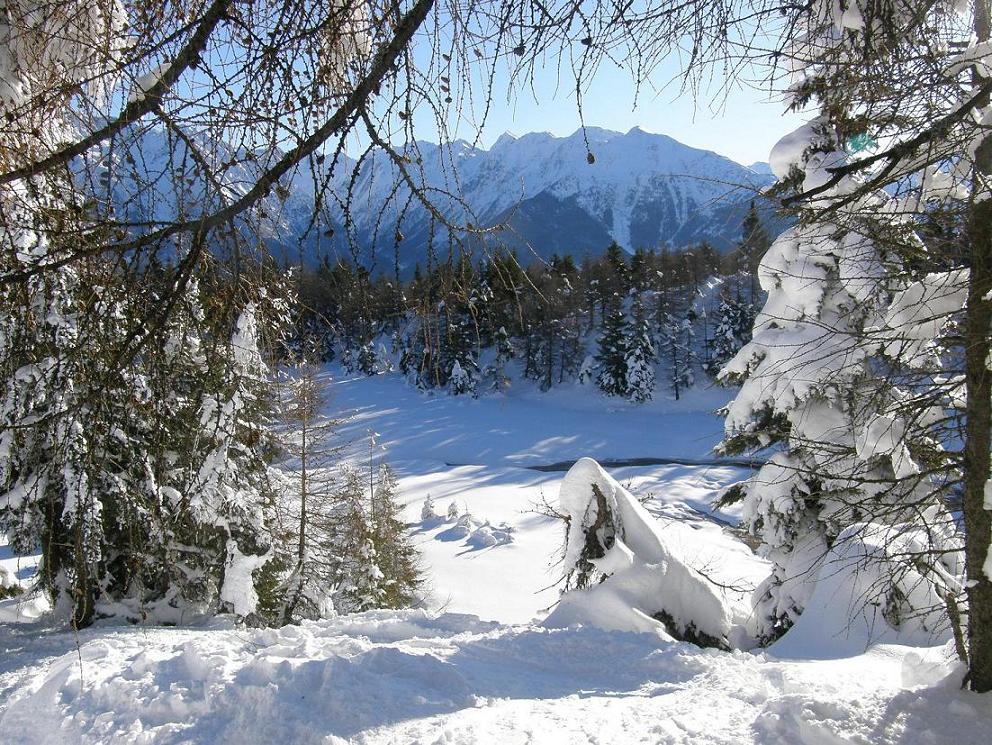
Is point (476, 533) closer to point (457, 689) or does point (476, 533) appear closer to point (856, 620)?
point (856, 620)

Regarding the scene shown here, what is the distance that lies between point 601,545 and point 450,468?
31312 mm

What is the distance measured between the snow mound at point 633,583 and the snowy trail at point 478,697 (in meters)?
1.05

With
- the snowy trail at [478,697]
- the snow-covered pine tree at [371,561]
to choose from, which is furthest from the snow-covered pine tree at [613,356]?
the snowy trail at [478,697]

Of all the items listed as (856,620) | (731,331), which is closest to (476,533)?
(856,620)

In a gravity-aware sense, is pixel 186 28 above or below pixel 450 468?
above

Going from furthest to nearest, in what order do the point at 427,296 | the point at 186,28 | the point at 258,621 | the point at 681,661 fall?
the point at 258,621 < the point at 681,661 < the point at 427,296 < the point at 186,28

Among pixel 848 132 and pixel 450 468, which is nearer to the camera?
pixel 848 132

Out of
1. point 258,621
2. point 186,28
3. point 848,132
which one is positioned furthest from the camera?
point 258,621

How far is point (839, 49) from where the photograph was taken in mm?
2221

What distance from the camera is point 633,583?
7.89 metres

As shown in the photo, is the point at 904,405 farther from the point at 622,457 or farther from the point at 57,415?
the point at 622,457

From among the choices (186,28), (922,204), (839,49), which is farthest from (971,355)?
(186,28)

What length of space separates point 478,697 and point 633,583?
3626 mm

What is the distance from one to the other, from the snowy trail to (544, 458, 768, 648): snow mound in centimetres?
105
